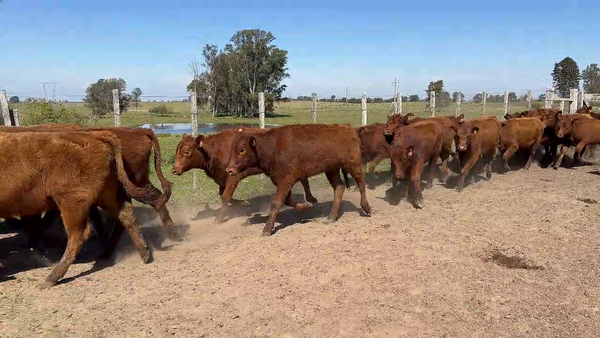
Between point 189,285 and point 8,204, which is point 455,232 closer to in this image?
point 189,285

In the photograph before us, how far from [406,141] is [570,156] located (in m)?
9.14

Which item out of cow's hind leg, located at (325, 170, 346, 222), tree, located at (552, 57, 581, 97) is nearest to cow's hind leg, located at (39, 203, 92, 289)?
cow's hind leg, located at (325, 170, 346, 222)

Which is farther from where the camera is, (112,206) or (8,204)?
(112,206)

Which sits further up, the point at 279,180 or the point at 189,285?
the point at 279,180

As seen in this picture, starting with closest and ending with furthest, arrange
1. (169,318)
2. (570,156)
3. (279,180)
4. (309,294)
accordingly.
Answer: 1. (169,318)
2. (309,294)
3. (279,180)
4. (570,156)

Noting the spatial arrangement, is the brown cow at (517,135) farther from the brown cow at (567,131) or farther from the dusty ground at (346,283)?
the dusty ground at (346,283)

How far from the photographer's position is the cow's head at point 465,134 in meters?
10.8

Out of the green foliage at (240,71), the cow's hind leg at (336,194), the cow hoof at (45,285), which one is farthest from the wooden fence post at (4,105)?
the green foliage at (240,71)

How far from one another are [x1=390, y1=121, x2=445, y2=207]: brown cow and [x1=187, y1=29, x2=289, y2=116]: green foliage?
152 feet

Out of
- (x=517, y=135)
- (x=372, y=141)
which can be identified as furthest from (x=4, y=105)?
(x=517, y=135)

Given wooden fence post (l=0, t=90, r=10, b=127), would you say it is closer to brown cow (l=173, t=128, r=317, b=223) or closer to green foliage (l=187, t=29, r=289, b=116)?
brown cow (l=173, t=128, r=317, b=223)

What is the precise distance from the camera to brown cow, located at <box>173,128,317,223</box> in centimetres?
856

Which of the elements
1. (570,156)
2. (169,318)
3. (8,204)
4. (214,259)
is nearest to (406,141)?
(214,259)

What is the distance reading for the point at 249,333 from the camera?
13.7ft
